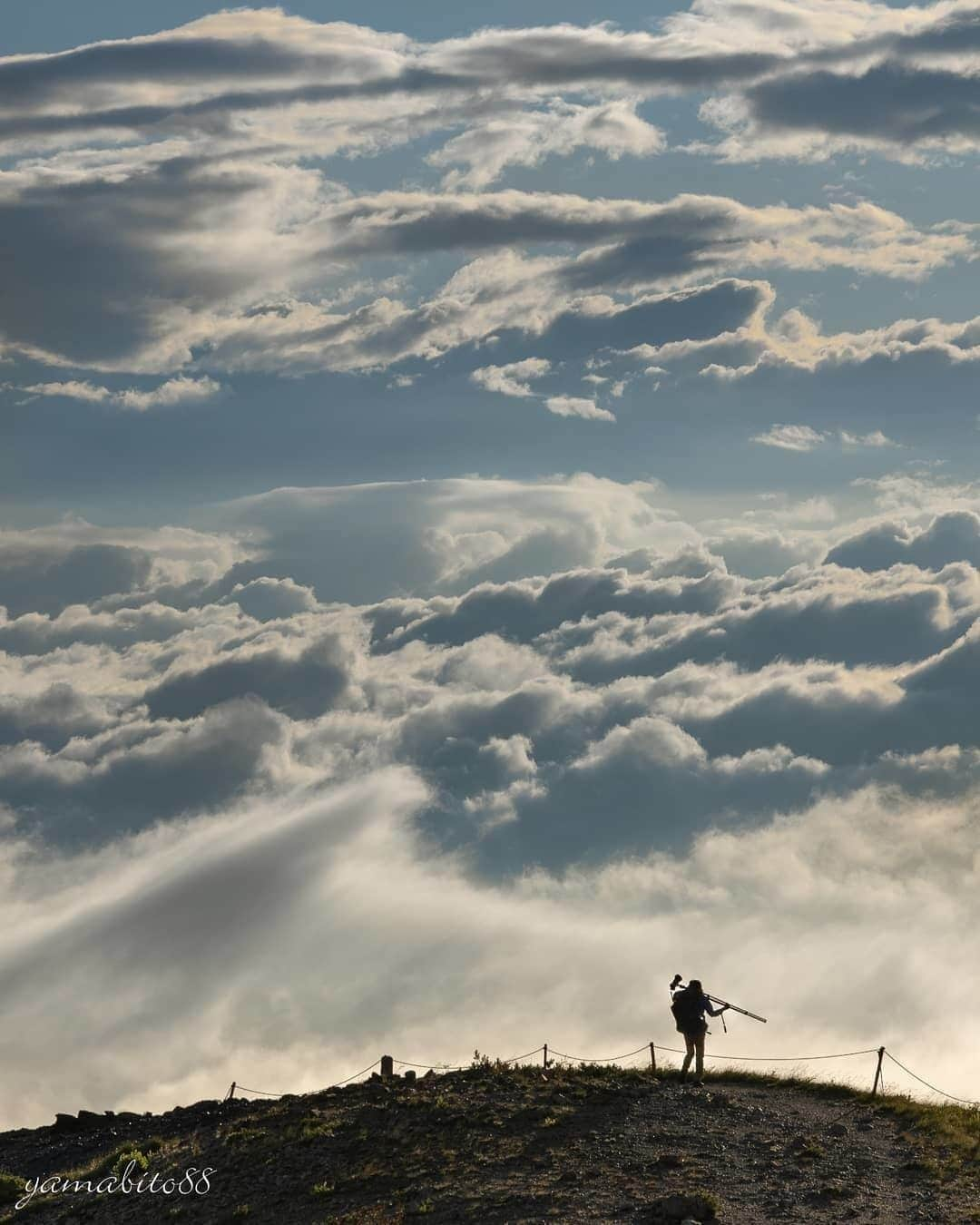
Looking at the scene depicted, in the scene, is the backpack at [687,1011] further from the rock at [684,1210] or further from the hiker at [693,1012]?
the rock at [684,1210]

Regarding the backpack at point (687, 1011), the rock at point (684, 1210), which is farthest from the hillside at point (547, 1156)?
Answer: the backpack at point (687, 1011)

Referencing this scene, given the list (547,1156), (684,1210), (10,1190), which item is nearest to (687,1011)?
(547,1156)

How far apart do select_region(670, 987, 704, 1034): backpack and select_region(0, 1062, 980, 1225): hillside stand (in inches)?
61.6

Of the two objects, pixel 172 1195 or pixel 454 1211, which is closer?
pixel 454 1211

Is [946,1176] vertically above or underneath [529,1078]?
underneath

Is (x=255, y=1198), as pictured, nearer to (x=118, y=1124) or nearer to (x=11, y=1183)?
(x=11, y=1183)

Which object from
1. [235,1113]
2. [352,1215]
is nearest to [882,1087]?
[352,1215]

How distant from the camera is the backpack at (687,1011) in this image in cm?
3256

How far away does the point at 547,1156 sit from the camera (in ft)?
89.5

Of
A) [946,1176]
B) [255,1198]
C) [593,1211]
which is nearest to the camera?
[593,1211]

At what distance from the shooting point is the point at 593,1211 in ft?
78.1

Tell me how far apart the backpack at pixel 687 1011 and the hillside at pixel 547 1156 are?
1.56 m

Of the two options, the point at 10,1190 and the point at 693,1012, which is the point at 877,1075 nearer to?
the point at 693,1012

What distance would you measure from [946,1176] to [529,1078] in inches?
454
